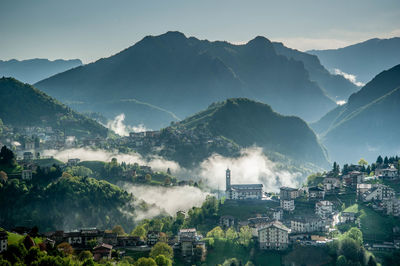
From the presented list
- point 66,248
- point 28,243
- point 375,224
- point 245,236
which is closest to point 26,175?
point 66,248

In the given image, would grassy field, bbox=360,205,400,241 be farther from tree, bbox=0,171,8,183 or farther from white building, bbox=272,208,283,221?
tree, bbox=0,171,8,183

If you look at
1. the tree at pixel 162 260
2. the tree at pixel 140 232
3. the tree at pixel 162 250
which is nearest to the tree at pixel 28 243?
the tree at pixel 162 260

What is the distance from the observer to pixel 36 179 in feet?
559

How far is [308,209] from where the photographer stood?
151375mm

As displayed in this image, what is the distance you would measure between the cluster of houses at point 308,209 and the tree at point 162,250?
2259 centimetres

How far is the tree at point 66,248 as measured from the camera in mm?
106088

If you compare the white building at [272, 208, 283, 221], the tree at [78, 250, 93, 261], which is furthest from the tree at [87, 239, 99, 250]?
the white building at [272, 208, 283, 221]

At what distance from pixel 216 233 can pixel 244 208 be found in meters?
25.1

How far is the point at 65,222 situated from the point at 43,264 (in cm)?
7652

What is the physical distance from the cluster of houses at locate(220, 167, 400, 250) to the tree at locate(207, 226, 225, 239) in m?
6.92

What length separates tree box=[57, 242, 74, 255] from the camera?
4177 inches

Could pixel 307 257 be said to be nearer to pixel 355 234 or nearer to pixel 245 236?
pixel 355 234

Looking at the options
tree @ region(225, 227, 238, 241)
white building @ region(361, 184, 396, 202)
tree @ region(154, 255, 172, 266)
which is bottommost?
tree @ region(154, 255, 172, 266)

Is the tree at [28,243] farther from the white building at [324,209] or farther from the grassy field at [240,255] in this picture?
the white building at [324,209]
